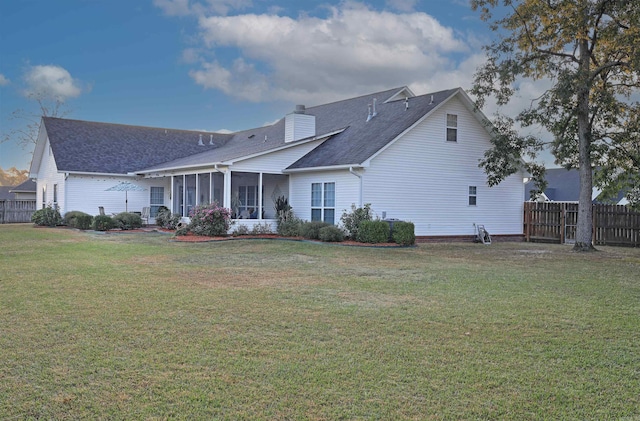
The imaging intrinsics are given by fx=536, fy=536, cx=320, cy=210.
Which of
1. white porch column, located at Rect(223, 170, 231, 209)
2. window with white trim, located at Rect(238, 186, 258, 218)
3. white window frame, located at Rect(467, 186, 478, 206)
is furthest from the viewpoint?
window with white trim, located at Rect(238, 186, 258, 218)

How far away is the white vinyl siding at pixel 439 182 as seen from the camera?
1934cm

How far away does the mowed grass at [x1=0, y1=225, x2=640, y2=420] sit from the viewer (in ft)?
13.4

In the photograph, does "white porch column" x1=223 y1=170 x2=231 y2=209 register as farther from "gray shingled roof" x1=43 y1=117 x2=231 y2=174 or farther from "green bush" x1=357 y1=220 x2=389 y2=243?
"gray shingled roof" x1=43 y1=117 x2=231 y2=174

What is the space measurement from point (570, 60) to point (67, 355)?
59.3 ft

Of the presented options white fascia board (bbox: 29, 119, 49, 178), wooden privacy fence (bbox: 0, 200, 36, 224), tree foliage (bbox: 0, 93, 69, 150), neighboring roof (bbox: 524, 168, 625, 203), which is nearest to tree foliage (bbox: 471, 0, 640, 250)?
neighboring roof (bbox: 524, 168, 625, 203)

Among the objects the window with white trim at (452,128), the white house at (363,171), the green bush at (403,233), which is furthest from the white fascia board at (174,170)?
the window with white trim at (452,128)

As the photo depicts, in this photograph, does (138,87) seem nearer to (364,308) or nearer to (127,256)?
(127,256)

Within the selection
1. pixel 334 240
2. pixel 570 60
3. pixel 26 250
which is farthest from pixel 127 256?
pixel 570 60

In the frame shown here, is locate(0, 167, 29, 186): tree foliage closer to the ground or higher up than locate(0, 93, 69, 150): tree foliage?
closer to the ground

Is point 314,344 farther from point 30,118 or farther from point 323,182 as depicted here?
point 30,118

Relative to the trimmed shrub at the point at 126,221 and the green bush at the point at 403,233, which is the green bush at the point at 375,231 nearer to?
the green bush at the point at 403,233

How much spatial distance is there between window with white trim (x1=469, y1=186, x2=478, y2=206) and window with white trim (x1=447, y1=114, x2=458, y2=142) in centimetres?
219

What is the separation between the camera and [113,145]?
99.3 feet

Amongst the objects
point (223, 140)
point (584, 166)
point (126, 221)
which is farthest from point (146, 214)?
point (584, 166)
